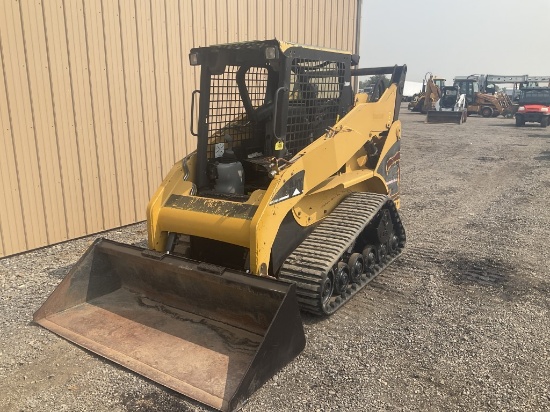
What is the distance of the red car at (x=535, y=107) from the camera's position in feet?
79.0

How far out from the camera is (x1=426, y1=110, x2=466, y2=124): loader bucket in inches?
1021

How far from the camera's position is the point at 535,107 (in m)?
24.2

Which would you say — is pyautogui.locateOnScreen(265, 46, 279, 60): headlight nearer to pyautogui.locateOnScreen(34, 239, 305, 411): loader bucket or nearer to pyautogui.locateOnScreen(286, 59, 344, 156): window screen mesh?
pyautogui.locateOnScreen(286, 59, 344, 156): window screen mesh

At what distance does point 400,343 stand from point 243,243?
5.12 feet

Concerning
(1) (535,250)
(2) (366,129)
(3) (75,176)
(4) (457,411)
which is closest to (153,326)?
(4) (457,411)

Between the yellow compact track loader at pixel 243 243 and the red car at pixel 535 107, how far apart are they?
876 inches

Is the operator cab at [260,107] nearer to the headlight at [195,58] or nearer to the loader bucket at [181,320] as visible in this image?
the headlight at [195,58]

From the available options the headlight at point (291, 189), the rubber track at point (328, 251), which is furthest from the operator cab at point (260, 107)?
the rubber track at point (328, 251)

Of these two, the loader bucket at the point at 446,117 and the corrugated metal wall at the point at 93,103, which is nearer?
the corrugated metal wall at the point at 93,103

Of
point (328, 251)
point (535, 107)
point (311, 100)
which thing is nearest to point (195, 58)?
point (311, 100)

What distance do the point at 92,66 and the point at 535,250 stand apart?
6496 millimetres

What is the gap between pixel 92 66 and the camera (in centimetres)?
676

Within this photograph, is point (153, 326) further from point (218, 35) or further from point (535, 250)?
point (218, 35)

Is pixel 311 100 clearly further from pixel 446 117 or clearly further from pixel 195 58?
pixel 446 117
